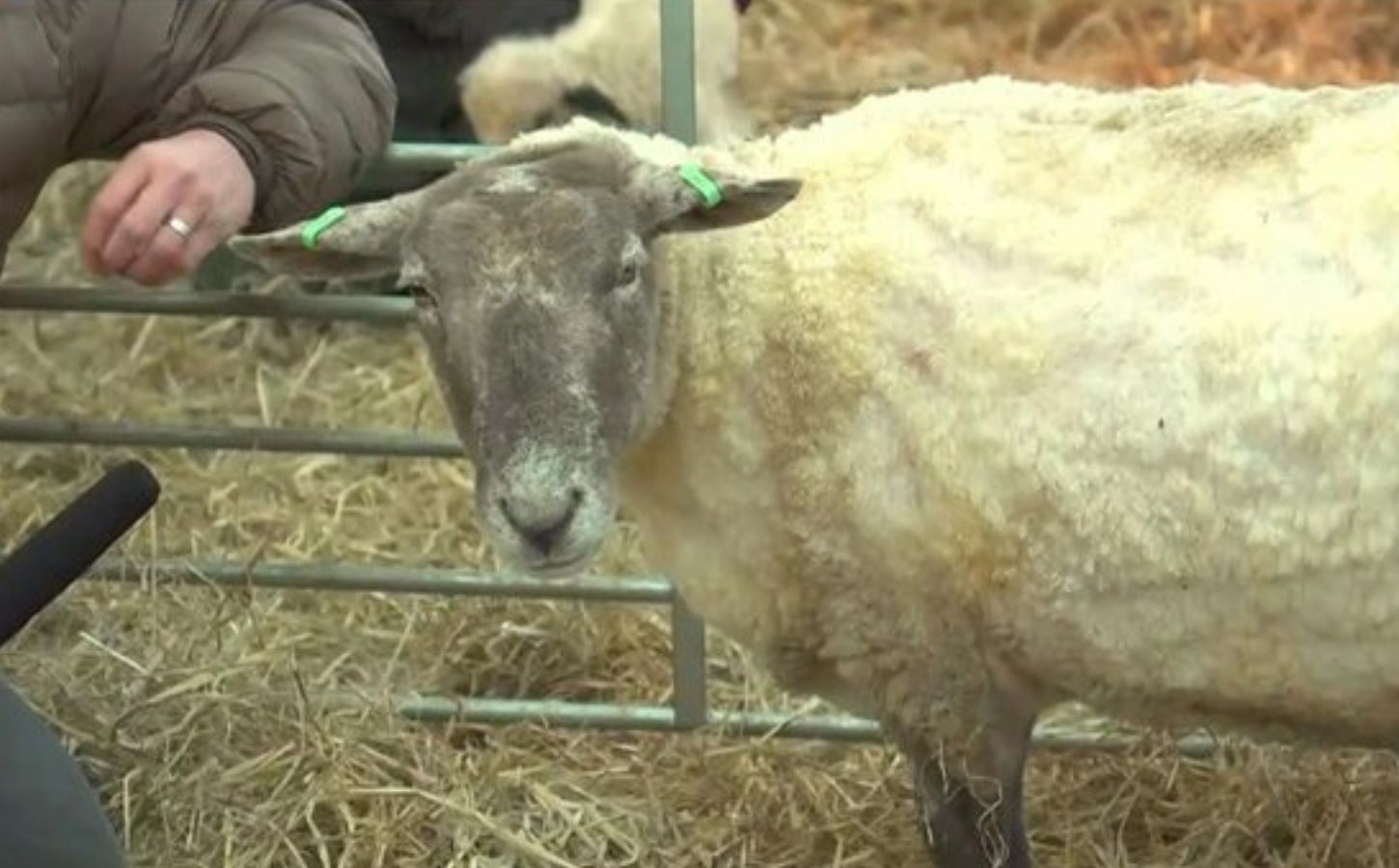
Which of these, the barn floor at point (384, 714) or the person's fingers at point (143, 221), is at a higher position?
the person's fingers at point (143, 221)

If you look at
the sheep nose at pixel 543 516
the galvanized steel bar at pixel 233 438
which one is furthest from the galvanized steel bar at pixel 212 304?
the sheep nose at pixel 543 516

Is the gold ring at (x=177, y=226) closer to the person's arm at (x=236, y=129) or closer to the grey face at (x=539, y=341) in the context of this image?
the person's arm at (x=236, y=129)

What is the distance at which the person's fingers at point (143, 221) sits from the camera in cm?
300

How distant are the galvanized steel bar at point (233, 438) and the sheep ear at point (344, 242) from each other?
66cm

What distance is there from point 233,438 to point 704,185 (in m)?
1.16

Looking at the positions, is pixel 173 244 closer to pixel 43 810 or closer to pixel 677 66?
pixel 677 66

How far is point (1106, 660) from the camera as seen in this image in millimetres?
2801

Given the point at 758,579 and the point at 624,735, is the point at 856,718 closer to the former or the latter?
the point at 624,735

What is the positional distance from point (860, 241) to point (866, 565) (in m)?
0.37

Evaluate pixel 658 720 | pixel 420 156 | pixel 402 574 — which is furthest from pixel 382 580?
pixel 420 156

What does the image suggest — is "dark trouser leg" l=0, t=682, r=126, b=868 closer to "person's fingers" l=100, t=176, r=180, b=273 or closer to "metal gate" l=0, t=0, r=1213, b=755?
"person's fingers" l=100, t=176, r=180, b=273

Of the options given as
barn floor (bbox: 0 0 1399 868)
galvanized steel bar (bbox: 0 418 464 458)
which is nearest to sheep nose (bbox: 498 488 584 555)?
barn floor (bbox: 0 0 1399 868)

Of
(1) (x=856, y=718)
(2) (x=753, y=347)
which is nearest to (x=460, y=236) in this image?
(2) (x=753, y=347)

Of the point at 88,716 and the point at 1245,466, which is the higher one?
the point at 1245,466
